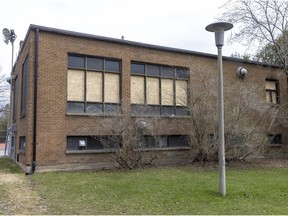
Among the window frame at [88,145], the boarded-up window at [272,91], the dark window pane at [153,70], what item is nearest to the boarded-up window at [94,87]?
the window frame at [88,145]

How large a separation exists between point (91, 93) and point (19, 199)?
7.56 meters

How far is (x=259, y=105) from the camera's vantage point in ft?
50.9

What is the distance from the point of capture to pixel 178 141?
56.5ft

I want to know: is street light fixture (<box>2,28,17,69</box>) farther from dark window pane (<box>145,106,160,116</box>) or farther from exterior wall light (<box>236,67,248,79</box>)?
exterior wall light (<box>236,67,248,79</box>)

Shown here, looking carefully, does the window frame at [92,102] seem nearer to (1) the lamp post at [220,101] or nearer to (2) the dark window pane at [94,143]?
(2) the dark window pane at [94,143]

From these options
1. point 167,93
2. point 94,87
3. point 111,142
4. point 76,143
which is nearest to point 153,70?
point 167,93

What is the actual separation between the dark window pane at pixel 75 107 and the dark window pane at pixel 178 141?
16.1 feet

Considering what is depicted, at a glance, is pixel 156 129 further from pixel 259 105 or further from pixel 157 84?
pixel 259 105

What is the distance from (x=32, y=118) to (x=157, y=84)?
656cm

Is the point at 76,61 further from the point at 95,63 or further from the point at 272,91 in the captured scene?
the point at 272,91

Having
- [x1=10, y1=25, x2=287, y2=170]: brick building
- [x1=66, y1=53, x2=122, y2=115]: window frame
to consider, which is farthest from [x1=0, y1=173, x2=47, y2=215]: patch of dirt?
[x1=66, y1=53, x2=122, y2=115]: window frame

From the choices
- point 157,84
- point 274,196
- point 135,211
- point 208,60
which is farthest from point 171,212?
point 208,60

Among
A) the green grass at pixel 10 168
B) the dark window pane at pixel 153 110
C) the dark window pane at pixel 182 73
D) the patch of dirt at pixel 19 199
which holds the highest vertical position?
the dark window pane at pixel 182 73

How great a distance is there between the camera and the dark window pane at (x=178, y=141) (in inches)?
668
